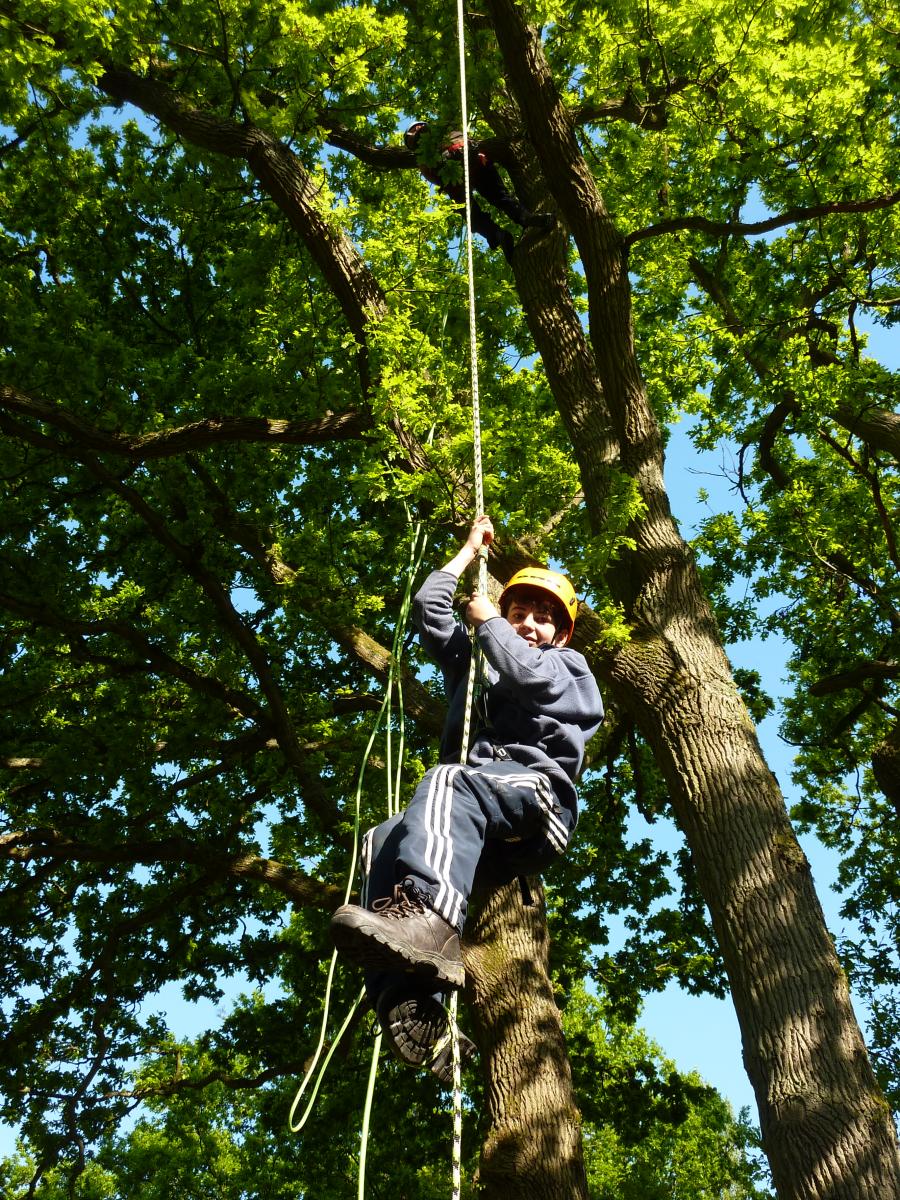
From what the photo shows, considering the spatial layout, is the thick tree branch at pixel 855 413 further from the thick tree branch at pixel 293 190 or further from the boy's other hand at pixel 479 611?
the boy's other hand at pixel 479 611

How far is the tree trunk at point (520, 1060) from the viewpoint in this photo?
5906 millimetres

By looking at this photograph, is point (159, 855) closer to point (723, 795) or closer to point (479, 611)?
point (723, 795)

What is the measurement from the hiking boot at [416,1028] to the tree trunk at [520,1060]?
2.46 meters

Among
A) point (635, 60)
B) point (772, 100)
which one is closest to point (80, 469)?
point (635, 60)

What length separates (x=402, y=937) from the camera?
2920 mm

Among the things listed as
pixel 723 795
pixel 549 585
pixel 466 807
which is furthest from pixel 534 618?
pixel 723 795

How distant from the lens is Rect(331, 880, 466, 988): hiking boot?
283 centimetres

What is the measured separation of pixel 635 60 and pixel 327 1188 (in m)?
12.5

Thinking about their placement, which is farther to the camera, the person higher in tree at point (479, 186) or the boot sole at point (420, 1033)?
the person higher in tree at point (479, 186)

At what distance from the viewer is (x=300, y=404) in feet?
25.7

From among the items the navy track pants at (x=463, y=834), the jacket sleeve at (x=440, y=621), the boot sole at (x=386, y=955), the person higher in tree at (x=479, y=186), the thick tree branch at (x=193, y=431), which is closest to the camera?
the boot sole at (x=386, y=955)

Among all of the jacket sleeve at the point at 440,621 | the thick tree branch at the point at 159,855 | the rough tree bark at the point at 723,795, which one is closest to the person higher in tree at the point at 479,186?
the rough tree bark at the point at 723,795

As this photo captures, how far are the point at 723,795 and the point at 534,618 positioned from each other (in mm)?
1390

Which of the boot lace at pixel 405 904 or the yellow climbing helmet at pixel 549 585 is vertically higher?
the yellow climbing helmet at pixel 549 585
